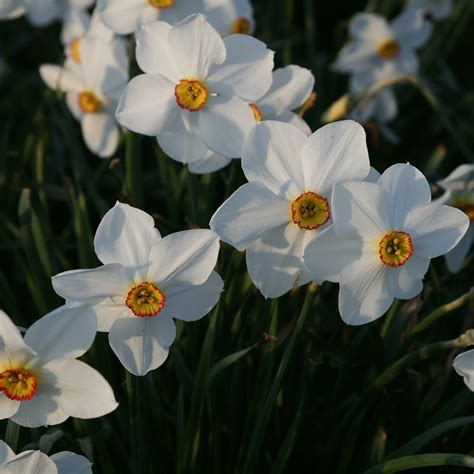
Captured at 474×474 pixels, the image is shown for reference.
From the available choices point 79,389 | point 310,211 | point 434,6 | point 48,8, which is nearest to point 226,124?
point 310,211

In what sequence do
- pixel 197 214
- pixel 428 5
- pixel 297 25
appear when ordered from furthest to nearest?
1. pixel 297 25
2. pixel 428 5
3. pixel 197 214

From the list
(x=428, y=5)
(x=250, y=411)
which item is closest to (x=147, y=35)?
(x=250, y=411)

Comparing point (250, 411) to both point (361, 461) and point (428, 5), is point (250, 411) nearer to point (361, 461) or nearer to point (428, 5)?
point (361, 461)

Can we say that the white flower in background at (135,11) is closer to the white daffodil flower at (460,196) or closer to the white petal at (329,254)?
the white daffodil flower at (460,196)

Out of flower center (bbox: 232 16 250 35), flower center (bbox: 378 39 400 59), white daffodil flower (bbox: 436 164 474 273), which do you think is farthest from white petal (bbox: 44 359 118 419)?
flower center (bbox: 378 39 400 59)

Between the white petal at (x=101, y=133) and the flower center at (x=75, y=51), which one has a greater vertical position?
the flower center at (x=75, y=51)

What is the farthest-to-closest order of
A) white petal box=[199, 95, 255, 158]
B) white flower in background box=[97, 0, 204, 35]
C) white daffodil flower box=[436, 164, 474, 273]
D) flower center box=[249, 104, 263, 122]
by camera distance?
white flower in background box=[97, 0, 204, 35] < white daffodil flower box=[436, 164, 474, 273] < flower center box=[249, 104, 263, 122] < white petal box=[199, 95, 255, 158]

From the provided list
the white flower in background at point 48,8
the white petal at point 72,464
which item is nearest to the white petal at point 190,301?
the white petal at point 72,464

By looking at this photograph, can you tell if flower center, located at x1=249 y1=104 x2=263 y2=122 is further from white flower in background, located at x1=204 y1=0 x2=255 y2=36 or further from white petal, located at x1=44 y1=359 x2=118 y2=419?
white petal, located at x1=44 y1=359 x2=118 y2=419
